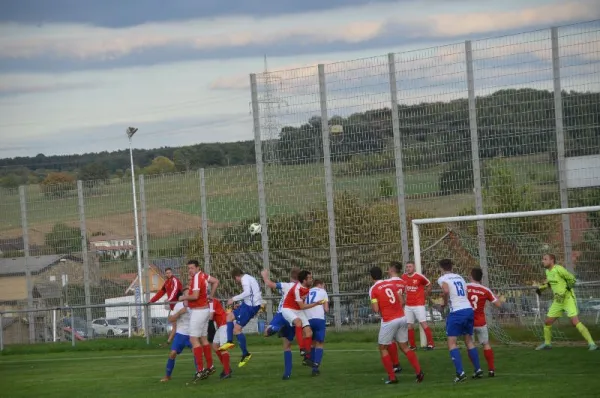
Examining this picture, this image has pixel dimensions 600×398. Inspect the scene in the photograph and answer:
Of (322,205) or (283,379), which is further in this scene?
(322,205)

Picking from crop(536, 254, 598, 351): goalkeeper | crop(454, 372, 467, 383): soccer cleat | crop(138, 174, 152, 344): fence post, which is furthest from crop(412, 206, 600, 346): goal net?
crop(138, 174, 152, 344): fence post

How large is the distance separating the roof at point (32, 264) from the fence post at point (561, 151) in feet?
51.7

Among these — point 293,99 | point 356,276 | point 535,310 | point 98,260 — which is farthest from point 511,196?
point 98,260

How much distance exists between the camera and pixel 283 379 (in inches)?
791

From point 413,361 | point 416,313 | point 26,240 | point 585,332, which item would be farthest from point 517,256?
point 26,240

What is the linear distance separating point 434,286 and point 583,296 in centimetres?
405

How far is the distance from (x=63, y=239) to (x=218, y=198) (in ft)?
20.5

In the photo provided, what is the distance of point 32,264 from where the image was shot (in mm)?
34281

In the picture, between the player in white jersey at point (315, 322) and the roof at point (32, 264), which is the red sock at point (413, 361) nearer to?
the player in white jersey at point (315, 322)

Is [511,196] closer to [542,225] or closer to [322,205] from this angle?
[542,225]

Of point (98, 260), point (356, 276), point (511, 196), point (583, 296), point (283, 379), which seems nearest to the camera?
point (283, 379)

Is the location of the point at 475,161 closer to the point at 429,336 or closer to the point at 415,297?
the point at 415,297

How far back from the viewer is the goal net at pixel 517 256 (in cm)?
2464

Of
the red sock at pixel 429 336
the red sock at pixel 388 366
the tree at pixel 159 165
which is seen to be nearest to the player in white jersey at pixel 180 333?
the red sock at pixel 388 366
